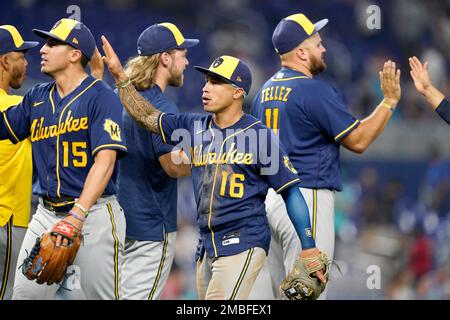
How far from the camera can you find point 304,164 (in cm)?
618

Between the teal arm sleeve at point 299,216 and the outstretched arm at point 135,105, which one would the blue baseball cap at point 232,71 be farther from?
the teal arm sleeve at point 299,216

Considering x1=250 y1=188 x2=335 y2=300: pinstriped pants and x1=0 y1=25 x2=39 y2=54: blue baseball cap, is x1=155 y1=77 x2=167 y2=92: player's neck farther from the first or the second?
x1=250 y1=188 x2=335 y2=300: pinstriped pants

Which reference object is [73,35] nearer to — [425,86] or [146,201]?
[146,201]

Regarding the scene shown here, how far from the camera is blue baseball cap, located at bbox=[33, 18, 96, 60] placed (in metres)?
5.43

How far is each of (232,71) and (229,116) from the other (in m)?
0.27

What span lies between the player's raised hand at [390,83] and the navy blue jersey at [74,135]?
1.75m

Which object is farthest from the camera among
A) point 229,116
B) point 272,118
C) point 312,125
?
point 272,118

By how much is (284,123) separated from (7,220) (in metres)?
1.87

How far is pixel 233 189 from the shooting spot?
5426 mm

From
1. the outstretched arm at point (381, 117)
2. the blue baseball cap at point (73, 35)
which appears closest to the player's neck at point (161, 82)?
the blue baseball cap at point (73, 35)

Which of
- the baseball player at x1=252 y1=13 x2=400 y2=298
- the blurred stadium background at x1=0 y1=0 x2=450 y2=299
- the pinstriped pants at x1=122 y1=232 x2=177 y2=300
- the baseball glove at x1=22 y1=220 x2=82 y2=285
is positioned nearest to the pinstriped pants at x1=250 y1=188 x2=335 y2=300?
the baseball player at x1=252 y1=13 x2=400 y2=298

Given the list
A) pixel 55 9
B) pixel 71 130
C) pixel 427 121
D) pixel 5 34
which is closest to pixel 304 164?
pixel 71 130

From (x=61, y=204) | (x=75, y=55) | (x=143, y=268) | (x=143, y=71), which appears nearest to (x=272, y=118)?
(x=143, y=71)

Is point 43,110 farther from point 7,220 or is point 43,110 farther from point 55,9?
point 55,9
